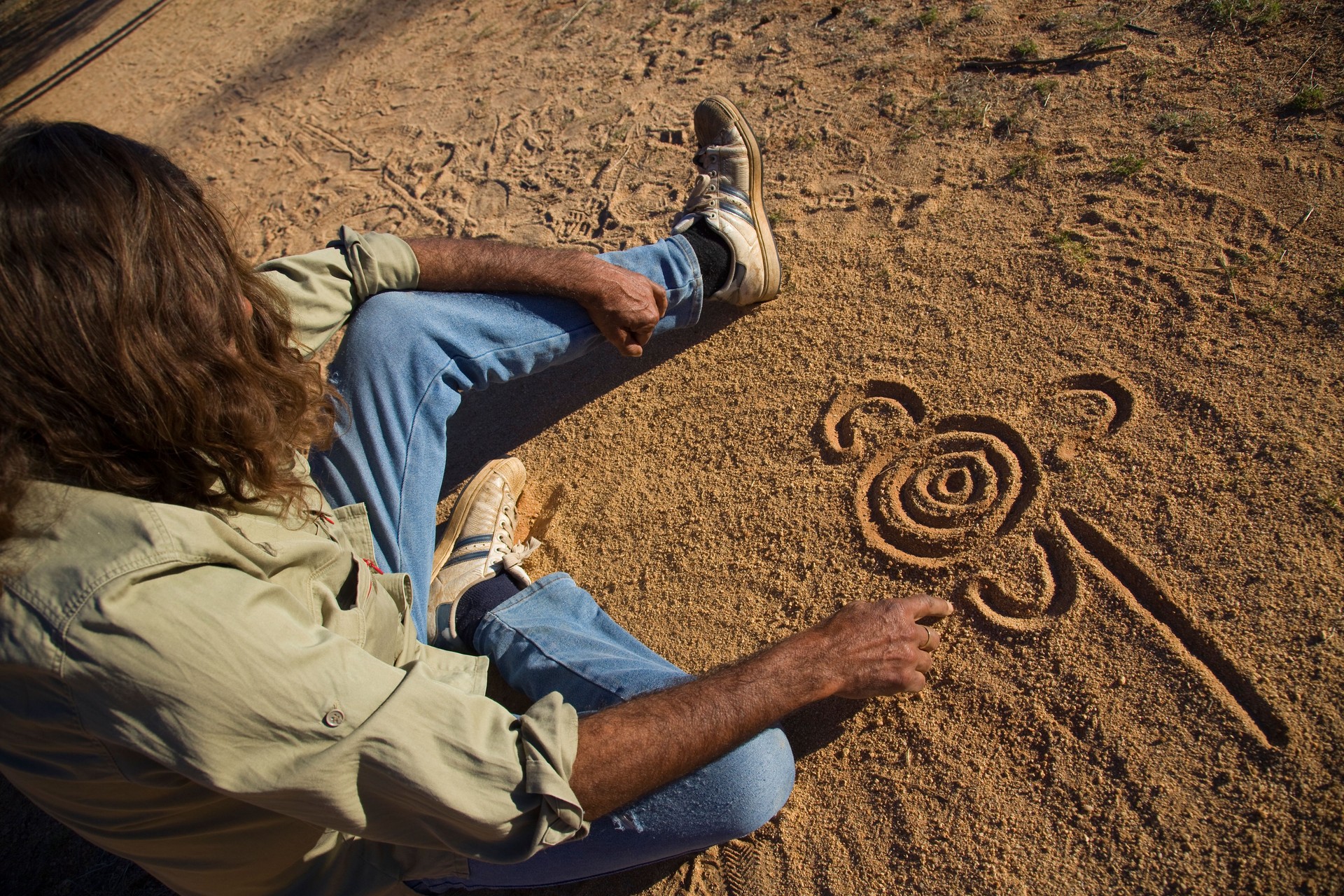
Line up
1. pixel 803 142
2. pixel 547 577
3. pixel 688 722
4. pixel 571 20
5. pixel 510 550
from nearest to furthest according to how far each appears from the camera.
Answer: pixel 688 722
pixel 547 577
pixel 510 550
pixel 803 142
pixel 571 20

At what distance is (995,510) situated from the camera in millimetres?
1973

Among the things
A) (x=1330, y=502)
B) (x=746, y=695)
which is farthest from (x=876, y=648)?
(x=1330, y=502)

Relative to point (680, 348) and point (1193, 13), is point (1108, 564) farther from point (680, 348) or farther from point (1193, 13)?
point (1193, 13)

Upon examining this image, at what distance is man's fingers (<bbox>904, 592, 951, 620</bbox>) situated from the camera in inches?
68.1

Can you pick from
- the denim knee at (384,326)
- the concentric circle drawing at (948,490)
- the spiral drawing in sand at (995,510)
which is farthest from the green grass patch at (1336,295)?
the denim knee at (384,326)

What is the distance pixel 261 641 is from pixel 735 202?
1905 mm

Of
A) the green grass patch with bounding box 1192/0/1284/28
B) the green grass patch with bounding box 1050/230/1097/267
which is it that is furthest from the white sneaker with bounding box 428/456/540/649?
the green grass patch with bounding box 1192/0/1284/28

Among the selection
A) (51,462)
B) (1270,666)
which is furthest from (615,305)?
(1270,666)

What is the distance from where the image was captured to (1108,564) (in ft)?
5.99

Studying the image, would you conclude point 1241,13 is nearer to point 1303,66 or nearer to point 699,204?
Answer: point 1303,66

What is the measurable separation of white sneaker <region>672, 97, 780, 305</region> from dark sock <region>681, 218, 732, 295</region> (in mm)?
15

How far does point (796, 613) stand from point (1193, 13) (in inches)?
94.3

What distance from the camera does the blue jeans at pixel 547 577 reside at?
1.53 metres

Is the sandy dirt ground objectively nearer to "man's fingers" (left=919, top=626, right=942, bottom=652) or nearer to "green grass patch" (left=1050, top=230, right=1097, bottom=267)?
"green grass patch" (left=1050, top=230, right=1097, bottom=267)
